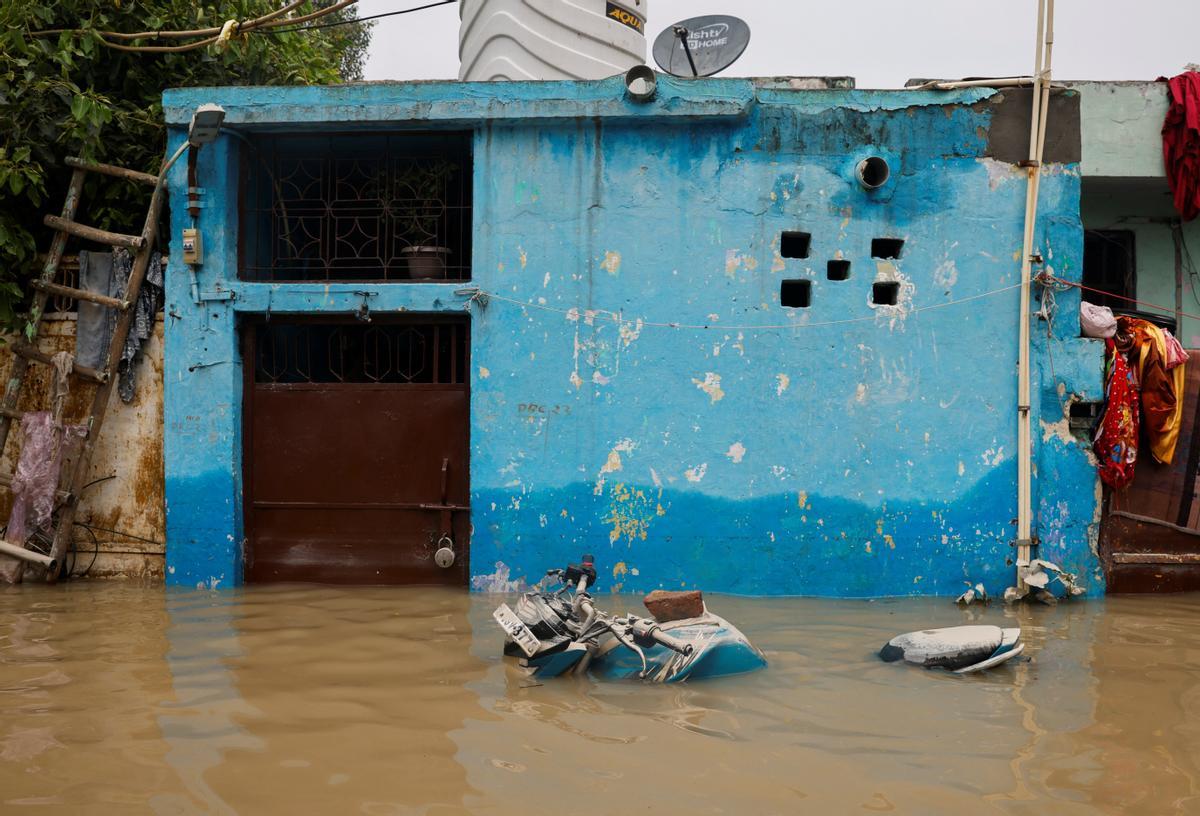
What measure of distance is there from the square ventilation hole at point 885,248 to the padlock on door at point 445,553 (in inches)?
148

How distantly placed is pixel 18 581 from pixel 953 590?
6754 mm

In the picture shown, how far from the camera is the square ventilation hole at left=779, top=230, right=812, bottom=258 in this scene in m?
7.73

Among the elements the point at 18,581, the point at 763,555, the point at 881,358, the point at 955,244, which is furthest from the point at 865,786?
the point at 18,581

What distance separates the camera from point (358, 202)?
820 cm

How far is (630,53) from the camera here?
10.3m

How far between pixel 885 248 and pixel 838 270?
38 cm

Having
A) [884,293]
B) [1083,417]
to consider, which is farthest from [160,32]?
[1083,417]

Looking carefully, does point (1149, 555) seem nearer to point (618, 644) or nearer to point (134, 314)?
point (618, 644)

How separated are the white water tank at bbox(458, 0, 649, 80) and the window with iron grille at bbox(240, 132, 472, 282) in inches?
76.2

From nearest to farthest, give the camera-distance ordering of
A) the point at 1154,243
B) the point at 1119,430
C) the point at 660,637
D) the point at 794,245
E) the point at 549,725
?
the point at 549,725 < the point at 660,637 < the point at 1119,430 < the point at 794,245 < the point at 1154,243

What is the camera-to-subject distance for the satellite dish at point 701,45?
8.06 metres

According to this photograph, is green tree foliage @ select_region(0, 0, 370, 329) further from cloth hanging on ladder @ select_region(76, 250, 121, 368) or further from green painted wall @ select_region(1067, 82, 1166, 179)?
green painted wall @ select_region(1067, 82, 1166, 179)

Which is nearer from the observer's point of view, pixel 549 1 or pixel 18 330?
pixel 18 330

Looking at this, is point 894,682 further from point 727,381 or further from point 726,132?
point 726,132
